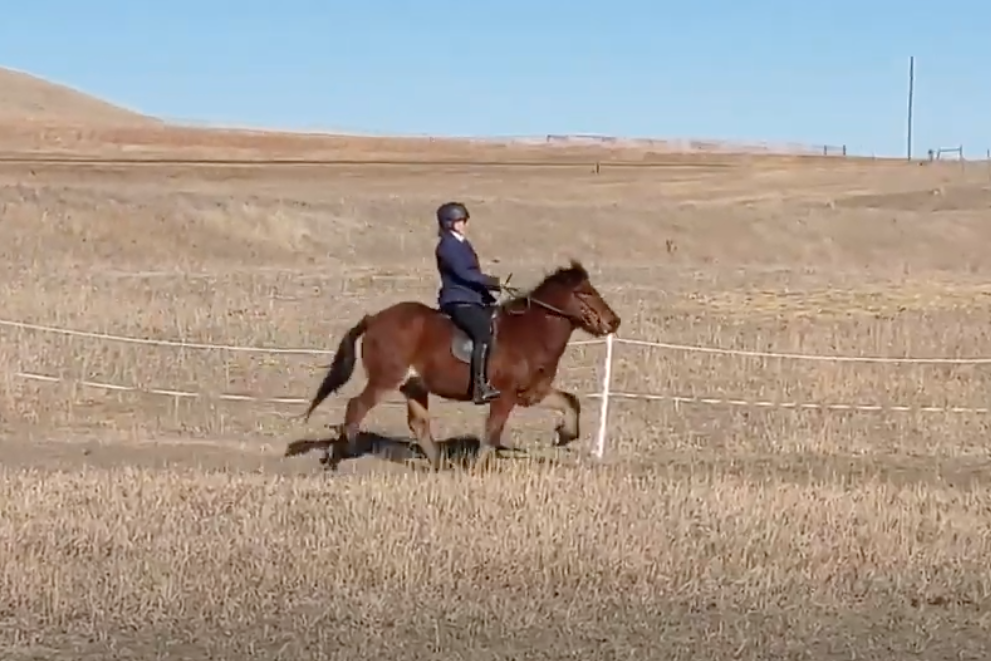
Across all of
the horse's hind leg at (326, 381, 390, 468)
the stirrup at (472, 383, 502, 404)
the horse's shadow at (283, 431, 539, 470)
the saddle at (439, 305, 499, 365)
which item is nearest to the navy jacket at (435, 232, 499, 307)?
the saddle at (439, 305, 499, 365)

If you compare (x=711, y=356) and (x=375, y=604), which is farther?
(x=711, y=356)

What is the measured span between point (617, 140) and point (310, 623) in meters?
113

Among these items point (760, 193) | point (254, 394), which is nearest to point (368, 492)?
point (254, 394)

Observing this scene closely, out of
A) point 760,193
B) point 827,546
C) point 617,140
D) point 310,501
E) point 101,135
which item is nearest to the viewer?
point 827,546

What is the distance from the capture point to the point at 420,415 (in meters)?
13.8

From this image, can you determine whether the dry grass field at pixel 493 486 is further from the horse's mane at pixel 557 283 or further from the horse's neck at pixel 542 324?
the horse's mane at pixel 557 283

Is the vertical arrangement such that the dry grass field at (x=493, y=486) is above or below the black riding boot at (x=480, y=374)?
below

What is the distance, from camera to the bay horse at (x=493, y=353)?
13.4m

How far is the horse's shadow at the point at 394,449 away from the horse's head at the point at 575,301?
126 cm

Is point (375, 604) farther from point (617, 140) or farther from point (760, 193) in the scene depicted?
point (617, 140)

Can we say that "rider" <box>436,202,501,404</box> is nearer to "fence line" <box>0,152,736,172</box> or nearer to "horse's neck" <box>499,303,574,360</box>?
"horse's neck" <box>499,303,574,360</box>

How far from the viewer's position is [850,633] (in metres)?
8.01

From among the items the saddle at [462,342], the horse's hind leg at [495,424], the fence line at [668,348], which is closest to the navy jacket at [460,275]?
the saddle at [462,342]

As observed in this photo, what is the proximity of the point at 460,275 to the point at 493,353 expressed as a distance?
799mm
